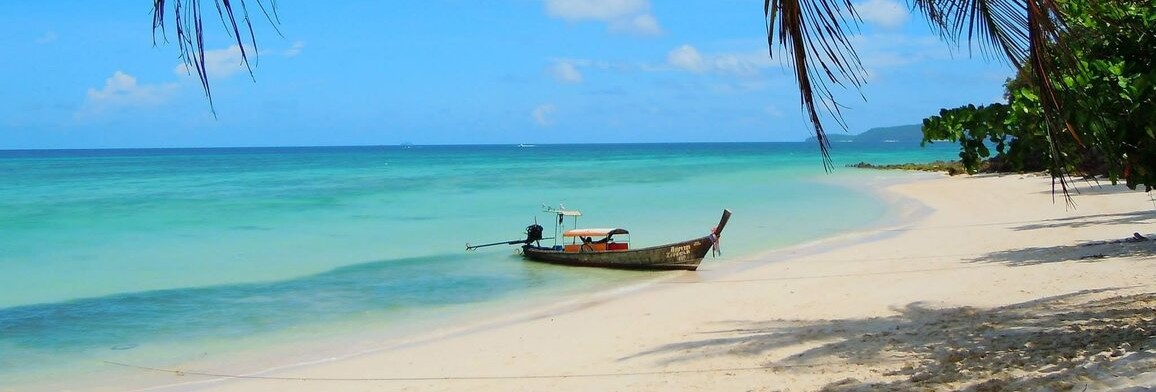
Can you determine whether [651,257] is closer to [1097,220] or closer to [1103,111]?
[1097,220]

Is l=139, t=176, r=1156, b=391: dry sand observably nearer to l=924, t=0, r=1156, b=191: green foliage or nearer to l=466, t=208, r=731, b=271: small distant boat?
l=466, t=208, r=731, b=271: small distant boat

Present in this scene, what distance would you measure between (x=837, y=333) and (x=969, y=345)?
4.77 feet

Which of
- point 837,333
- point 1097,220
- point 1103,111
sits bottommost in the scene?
point 837,333

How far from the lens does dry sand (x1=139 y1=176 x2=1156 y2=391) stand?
20.0ft

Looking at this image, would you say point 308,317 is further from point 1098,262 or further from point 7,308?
point 1098,262

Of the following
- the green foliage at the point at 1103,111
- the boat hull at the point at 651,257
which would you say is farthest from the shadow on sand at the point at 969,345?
the boat hull at the point at 651,257

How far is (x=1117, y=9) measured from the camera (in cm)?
495

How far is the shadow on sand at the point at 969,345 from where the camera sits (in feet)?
18.0

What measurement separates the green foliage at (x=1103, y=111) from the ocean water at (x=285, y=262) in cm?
710

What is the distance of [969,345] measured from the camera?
6.79 metres

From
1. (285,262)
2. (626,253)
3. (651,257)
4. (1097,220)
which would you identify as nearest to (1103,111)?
(651,257)

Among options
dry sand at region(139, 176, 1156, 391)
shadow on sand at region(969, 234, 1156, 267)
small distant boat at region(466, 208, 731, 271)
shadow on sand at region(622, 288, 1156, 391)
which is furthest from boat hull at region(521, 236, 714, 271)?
shadow on sand at region(622, 288, 1156, 391)

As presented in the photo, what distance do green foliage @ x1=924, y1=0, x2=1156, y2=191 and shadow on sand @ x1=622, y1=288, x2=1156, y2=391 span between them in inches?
44.0

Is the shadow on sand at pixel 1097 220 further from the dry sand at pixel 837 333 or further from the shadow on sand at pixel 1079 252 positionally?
the shadow on sand at pixel 1079 252
